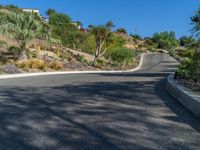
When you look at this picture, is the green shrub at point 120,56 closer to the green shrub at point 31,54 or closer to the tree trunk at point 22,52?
the green shrub at point 31,54

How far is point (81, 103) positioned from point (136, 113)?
87.4 inches

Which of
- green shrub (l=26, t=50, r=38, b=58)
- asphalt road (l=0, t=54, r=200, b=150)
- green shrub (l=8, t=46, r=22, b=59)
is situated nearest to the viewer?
asphalt road (l=0, t=54, r=200, b=150)

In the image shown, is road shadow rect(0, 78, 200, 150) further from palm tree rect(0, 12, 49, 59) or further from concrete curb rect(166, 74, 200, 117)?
palm tree rect(0, 12, 49, 59)

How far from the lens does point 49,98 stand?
41.7 feet

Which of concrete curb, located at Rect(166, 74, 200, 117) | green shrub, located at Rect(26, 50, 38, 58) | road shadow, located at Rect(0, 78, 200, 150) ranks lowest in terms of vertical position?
road shadow, located at Rect(0, 78, 200, 150)

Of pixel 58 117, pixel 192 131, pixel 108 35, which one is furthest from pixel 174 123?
pixel 108 35

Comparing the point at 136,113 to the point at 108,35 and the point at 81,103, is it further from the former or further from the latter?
the point at 108,35

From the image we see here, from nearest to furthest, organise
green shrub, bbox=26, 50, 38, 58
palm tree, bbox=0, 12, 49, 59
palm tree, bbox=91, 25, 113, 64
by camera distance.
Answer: palm tree, bbox=0, 12, 49, 59, green shrub, bbox=26, 50, 38, 58, palm tree, bbox=91, 25, 113, 64

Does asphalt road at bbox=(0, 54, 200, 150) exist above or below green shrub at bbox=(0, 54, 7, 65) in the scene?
below

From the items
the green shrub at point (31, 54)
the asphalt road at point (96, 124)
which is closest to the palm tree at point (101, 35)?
the green shrub at point (31, 54)

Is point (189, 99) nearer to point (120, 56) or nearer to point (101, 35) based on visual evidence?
point (101, 35)

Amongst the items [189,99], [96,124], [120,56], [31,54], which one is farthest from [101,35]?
[96,124]

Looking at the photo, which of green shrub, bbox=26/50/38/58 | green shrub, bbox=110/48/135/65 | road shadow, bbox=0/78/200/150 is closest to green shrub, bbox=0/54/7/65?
green shrub, bbox=26/50/38/58

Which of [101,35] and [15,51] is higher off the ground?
[101,35]
